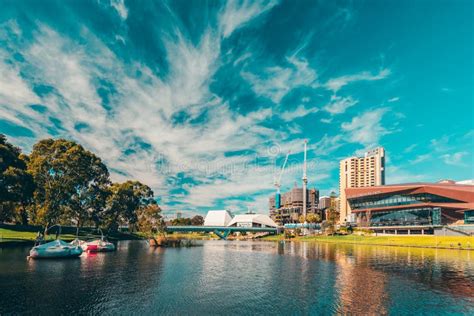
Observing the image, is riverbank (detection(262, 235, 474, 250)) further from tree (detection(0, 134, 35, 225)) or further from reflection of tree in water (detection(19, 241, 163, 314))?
tree (detection(0, 134, 35, 225))

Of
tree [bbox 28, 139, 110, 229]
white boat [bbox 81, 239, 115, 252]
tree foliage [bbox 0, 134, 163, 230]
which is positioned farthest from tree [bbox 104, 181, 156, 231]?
white boat [bbox 81, 239, 115, 252]

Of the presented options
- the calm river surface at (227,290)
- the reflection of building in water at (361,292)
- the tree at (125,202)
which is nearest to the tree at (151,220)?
the tree at (125,202)

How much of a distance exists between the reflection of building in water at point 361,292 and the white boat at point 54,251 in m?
57.2

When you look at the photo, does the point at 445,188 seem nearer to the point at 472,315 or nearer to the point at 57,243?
the point at 472,315

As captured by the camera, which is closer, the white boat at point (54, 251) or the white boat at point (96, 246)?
the white boat at point (54, 251)

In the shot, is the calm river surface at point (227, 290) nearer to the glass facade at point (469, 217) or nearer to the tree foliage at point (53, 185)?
the tree foliage at point (53, 185)

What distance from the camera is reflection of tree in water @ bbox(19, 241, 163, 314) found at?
30505mm

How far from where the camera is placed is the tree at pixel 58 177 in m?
107

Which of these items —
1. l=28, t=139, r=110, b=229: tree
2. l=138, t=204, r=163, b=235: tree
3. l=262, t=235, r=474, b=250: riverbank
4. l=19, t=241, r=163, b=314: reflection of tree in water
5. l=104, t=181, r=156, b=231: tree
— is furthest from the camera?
l=104, t=181, r=156, b=231: tree

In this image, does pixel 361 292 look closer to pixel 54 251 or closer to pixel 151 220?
pixel 54 251

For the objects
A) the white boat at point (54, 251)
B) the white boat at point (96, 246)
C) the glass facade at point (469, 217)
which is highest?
the glass facade at point (469, 217)

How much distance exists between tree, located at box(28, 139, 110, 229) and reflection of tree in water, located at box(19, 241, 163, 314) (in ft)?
192

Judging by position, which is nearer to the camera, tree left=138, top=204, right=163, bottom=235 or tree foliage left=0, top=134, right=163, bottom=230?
tree foliage left=0, top=134, right=163, bottom=230

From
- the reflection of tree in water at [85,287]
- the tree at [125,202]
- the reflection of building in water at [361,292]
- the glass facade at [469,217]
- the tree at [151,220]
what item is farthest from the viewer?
the glass facade at [469,217]
